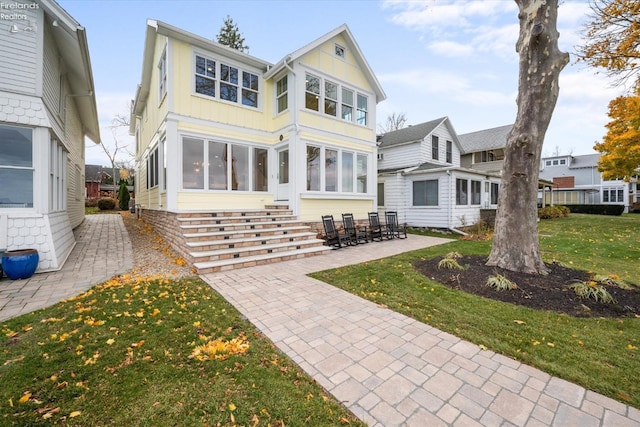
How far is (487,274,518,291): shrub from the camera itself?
191 inches

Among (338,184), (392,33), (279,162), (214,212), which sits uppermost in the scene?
(392,33)

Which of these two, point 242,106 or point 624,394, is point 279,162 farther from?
point 624,394

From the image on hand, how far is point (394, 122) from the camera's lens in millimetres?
35281

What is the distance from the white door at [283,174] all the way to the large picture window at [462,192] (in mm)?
8907

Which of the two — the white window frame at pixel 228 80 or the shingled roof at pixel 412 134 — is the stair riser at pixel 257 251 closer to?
the white window frame at pixel 228 80

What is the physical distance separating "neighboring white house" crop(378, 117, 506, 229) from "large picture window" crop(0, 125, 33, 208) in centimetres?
Result: 1365

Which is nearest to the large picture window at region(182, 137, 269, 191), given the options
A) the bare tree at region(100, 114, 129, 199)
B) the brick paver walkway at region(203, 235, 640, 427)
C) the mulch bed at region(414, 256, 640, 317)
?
the brick paver walkway at region(203, 235, 640, 427)

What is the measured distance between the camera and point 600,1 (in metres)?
10.4

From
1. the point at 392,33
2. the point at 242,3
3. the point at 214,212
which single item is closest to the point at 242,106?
the point at 214,212

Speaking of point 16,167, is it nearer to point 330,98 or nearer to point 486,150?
point 330,98

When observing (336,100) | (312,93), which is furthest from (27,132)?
(336,100)

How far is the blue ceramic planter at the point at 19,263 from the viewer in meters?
5.29

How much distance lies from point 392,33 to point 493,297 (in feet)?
37.7

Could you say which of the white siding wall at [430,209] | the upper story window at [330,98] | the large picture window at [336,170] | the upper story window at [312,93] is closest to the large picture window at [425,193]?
the white siding wall at [430,209]
